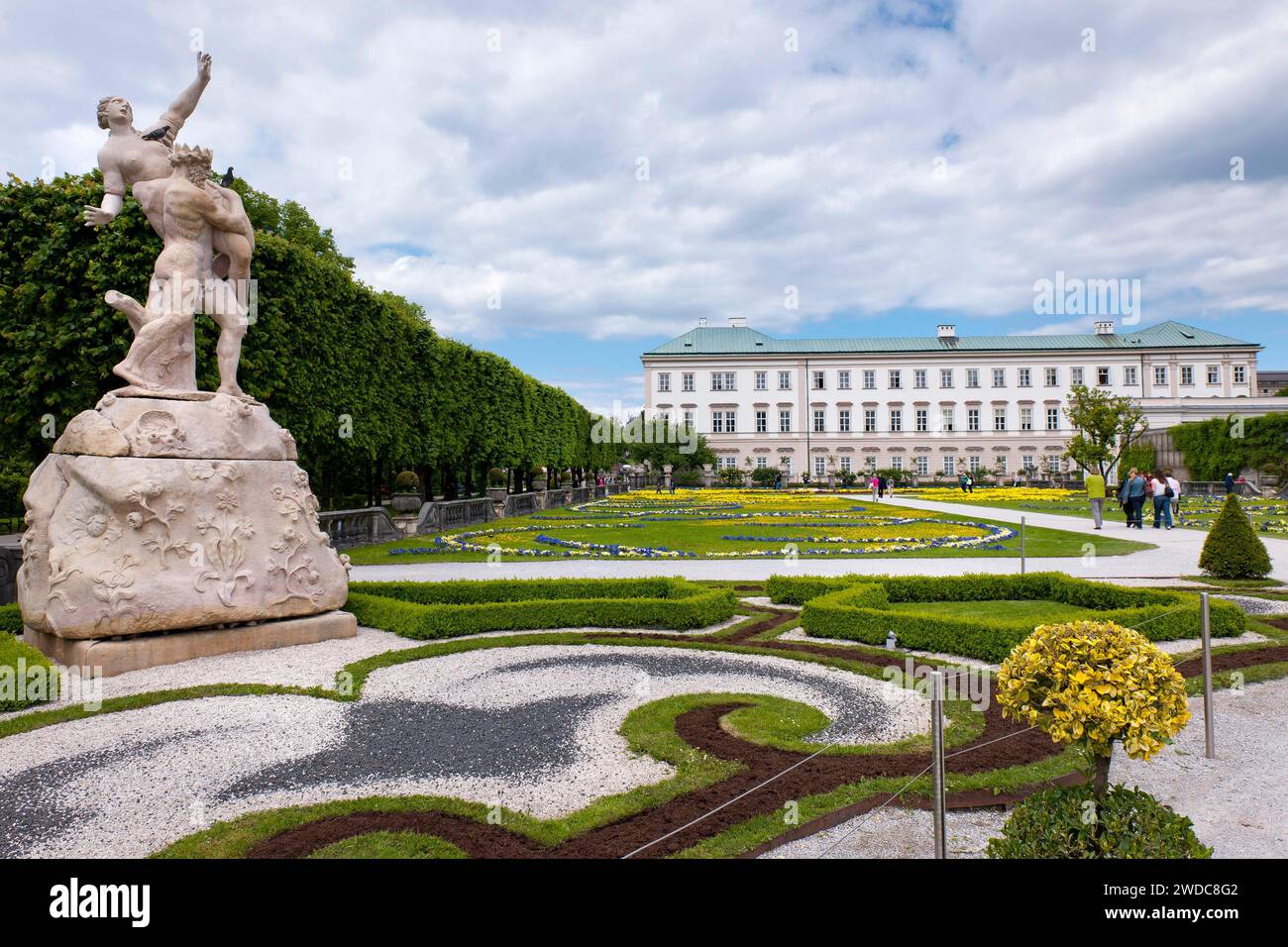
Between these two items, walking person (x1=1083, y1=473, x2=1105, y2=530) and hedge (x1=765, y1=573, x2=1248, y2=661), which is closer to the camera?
hedge (x1=765, y1=573, x2=1248, y2=661)

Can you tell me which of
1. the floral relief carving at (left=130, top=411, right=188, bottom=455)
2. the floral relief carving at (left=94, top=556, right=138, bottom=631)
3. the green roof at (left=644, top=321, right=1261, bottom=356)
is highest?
the green roof at (left=644, top=321, right=1261, bottom=356)

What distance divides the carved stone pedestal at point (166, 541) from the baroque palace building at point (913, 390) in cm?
5899

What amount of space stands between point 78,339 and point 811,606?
12936 millimetres

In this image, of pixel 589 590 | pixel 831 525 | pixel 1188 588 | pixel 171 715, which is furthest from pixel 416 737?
pixel 831 525

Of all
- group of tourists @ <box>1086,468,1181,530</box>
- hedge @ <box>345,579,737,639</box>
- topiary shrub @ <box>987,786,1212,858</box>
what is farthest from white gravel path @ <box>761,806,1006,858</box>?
group of tourists @ <box>1086,468,1181,530</box>

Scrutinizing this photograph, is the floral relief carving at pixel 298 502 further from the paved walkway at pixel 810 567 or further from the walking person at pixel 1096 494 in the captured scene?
the walking person at pixel 1096 494

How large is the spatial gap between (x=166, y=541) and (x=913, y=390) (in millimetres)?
67273

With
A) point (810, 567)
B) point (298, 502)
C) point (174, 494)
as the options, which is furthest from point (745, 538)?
point (174, 494)

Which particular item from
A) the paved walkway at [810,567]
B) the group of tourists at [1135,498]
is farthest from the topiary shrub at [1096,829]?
the group of tourists at [1135,498]

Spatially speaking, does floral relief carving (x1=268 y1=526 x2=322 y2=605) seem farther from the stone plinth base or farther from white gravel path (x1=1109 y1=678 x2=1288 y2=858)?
white gravel path (x1=1109 y1=678 x2=1288 y2=858)

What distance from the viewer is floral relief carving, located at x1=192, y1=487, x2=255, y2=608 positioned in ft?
22.3

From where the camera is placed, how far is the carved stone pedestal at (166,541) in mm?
6328

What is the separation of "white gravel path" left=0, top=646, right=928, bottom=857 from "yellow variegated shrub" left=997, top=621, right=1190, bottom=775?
194 cm

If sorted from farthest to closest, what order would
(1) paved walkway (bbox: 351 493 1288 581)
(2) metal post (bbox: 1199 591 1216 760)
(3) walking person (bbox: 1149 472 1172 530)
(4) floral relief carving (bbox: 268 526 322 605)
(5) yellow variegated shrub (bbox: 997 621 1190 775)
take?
1. (3) walking person (bbox: 1149 472 1172 530)
2. (1) paved walkway (bbox: 351 493 1288 581)
3. (4) floral relief carving (bbox: 268 526 322 605)
4. (2) metal post (bbox: 1199 591 1216 760)
5. (5) yellow variegated shrub (bbox: 997 621 1190 775)
